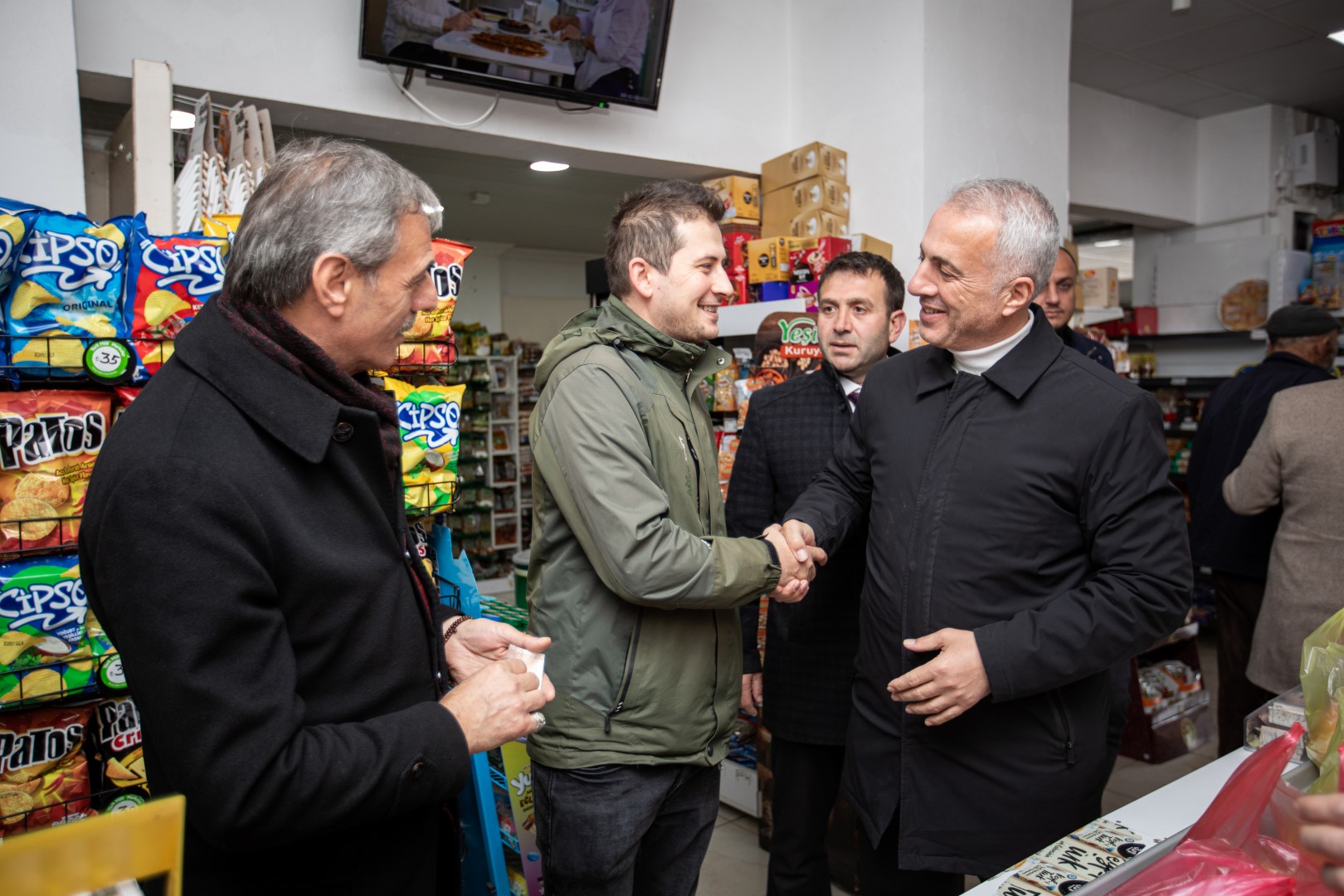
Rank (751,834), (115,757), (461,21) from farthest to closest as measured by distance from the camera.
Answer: (461,21), (751,834), (115,757)

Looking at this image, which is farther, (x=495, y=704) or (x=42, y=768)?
(x=42, y=768)

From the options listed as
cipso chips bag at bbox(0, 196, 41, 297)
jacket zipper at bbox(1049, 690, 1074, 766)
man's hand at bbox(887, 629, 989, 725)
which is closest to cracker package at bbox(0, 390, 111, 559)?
cipso chips bag at bbox(0, 196, 41, 297)

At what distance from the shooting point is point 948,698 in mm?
1520

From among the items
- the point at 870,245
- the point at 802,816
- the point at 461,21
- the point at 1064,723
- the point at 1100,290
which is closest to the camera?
the point at 1064,723

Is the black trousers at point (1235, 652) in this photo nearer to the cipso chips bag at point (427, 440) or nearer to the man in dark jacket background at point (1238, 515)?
the man in dark jacket background at point (1238, 515)

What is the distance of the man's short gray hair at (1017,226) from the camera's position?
5.58 feet

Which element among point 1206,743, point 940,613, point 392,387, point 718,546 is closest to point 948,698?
point 940,613

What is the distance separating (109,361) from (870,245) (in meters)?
3.12

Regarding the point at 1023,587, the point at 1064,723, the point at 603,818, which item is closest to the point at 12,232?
the point at 603,818

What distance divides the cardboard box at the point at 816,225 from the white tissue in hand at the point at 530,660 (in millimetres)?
3335

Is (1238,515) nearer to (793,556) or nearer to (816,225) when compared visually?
(816,225)

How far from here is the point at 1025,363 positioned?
170cm

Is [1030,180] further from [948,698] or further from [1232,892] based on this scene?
[1232,892]

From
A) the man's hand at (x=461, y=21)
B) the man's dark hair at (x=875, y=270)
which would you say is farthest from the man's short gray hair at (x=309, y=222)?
the man's hand at (x=461, y=21)
